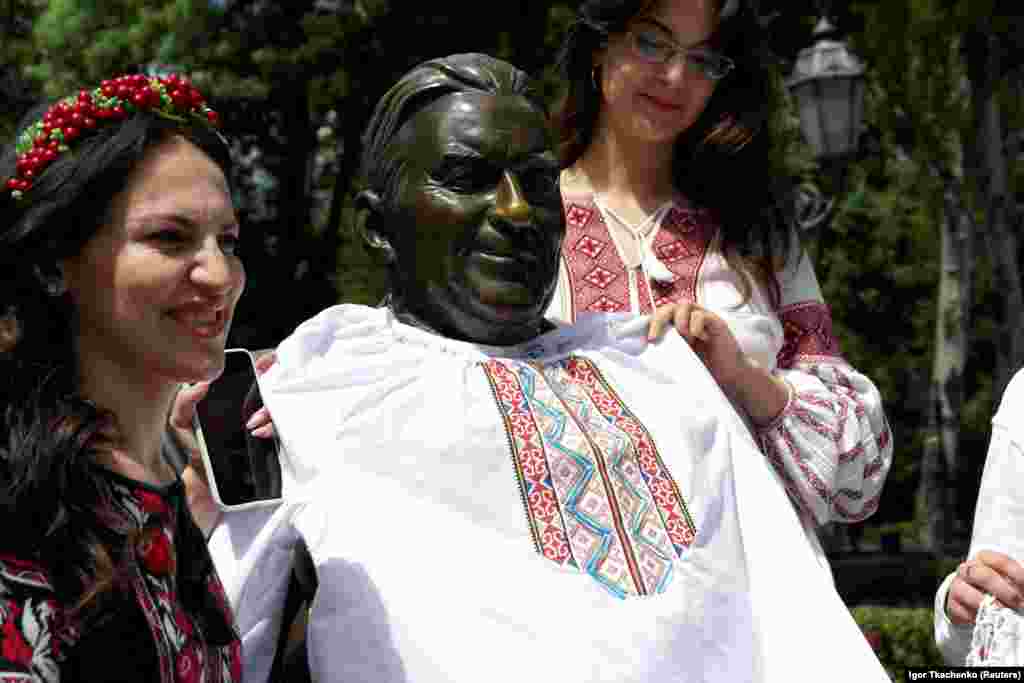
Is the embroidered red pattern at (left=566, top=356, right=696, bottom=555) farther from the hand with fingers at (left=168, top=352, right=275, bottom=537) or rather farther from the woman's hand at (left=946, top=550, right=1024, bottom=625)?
the hand with fingers at (left=168, top=352, right=275, bottom=537)

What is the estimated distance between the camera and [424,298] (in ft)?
9.00

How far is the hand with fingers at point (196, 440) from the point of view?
2654 millimetres

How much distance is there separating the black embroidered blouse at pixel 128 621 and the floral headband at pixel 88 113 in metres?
0.43

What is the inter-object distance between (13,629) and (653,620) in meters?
1.00

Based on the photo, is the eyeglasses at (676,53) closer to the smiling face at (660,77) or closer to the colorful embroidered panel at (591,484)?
the smiling face at (660,77)

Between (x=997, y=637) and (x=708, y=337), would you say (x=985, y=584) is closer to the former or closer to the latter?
(x=997, y=637)

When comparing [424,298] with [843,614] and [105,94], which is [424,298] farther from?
[843,614]

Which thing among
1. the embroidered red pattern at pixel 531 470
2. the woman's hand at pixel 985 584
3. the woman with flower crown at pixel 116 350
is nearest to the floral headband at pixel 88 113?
the woman with flower crown at pixel 116 350

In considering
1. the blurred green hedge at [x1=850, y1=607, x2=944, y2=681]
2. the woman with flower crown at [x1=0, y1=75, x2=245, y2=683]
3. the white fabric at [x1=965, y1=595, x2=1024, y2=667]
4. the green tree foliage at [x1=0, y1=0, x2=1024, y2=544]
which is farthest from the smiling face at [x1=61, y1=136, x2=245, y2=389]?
the blurred green hedge at [x1=850, y1=607, x2=944, y2=681]

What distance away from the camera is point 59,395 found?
2.15m

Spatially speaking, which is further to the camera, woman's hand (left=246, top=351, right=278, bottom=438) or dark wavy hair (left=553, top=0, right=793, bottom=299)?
dark wavy hair (left=553, top=0, right=793, bottom=299)

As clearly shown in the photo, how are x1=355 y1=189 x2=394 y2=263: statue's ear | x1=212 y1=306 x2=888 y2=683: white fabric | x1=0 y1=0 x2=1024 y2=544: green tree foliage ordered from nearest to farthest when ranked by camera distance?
1. x1=212 y1=306 x2=888 y2=683: white fabric
2. x1=355 y1=189 x2=394 y2=263: statue's ear
3. x1=0 y1=0 x2=1024 y2=544: green tree foliage

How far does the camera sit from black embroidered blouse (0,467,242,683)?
6.23 ft

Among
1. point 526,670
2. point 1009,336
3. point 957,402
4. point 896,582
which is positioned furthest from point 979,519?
point 896,582
